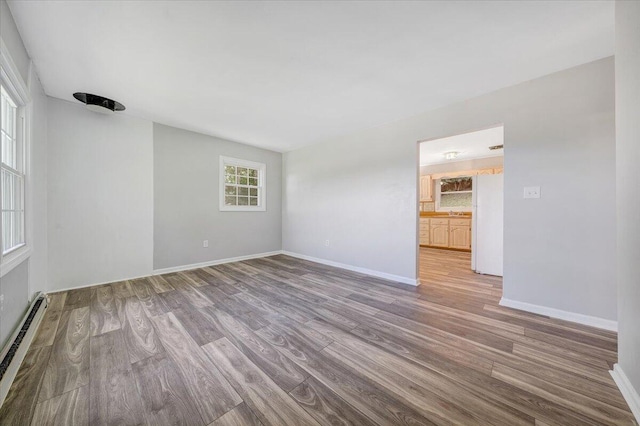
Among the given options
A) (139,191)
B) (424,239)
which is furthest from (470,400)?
(424,239)

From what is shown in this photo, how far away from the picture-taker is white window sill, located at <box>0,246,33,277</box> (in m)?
1.54

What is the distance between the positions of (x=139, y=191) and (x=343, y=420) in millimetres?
3989

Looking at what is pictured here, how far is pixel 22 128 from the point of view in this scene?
2.15 meters

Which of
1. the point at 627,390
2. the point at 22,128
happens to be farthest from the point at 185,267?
the point at 627,390

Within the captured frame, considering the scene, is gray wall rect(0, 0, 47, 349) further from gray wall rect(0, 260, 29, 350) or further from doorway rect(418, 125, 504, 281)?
doorway rect(418, 125, 504, 281)

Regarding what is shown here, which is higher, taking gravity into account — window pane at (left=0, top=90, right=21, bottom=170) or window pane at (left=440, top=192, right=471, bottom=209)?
window pane at (left=0, top=90, right=21, bottom=170)

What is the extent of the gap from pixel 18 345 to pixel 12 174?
1.44m

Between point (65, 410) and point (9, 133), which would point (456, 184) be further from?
point (9, 133)

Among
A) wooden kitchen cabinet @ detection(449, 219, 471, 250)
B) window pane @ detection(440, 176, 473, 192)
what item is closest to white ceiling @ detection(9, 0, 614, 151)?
wooden kitchen cabinet @ detection(449, 219, 471, 250)

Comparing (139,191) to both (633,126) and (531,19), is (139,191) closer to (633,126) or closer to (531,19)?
(531,19)

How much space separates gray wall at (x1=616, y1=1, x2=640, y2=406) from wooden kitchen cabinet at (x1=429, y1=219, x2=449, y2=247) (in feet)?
16.1

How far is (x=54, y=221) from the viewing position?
9.36 ft

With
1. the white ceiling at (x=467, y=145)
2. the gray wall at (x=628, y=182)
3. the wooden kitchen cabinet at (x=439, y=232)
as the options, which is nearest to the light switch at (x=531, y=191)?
the gray wall at (x=628, y=182)

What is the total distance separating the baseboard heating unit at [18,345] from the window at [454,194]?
804 centimetres
